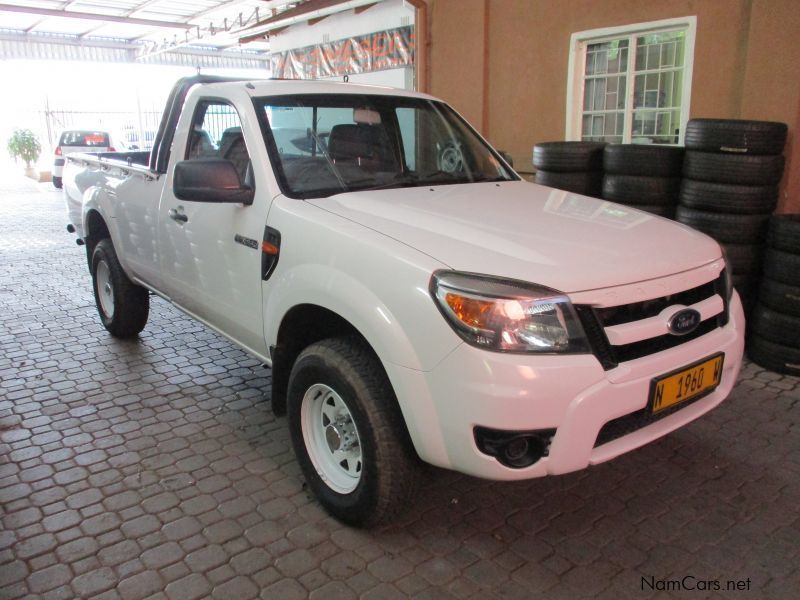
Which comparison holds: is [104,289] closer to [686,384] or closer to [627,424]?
[627,424]

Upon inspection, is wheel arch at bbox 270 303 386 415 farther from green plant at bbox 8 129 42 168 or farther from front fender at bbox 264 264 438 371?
green plant at bbox 8 129 42 168

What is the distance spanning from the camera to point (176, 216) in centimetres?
368

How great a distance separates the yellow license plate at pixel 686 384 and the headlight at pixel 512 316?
1.25 ft

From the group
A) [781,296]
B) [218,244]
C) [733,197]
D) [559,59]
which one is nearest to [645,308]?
[218,244]

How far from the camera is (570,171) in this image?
5.91 meters

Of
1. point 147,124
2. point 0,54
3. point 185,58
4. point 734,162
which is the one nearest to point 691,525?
point 734,162

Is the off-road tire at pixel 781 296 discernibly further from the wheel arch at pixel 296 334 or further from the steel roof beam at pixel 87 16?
the steel roof beam at pixel 87 16

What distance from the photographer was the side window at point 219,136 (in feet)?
11.0

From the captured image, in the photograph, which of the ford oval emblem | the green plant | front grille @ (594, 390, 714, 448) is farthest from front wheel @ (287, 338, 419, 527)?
the green plant

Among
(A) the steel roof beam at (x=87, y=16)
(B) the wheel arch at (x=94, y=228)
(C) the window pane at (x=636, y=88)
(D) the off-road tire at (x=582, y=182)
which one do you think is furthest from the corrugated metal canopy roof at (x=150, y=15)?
(B) the wheel arch at (x=94, y=228)

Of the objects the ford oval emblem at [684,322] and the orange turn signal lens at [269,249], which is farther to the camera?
the orange turn signal lens at [269,249]

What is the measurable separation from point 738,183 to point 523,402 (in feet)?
12.1

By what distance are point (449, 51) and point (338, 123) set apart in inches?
207

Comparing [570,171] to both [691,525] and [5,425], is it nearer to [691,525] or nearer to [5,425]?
[691,525]
